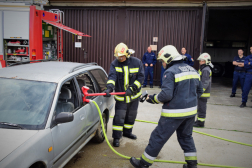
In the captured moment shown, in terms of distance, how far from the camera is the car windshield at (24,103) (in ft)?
9.14

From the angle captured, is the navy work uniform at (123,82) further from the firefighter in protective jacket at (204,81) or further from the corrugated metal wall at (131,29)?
the corrugated metal wall at (131,29)

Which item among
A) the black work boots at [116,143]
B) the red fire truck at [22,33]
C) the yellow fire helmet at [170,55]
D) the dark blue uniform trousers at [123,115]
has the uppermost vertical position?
the red fire truck at [22,33]

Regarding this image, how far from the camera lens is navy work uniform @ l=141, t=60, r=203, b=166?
3.23 m

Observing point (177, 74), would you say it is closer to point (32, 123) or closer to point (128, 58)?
point (128, 58)

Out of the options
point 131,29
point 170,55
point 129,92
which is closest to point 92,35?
point 131,29

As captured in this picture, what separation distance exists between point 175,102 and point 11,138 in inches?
82.2

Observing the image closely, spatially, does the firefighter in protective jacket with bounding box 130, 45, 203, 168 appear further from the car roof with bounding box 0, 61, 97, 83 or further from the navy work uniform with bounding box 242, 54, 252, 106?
the navy work uniform with bounding box 242, 54, 252, 106

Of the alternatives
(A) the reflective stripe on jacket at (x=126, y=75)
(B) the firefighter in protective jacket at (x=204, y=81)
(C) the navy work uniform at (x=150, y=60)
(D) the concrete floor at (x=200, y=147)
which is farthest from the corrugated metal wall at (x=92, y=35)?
(A) the reflective stripe on jacket at (x=126, y=75)

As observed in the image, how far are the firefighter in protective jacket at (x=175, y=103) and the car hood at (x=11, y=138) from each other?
1663 mm

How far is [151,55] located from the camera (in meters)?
10.3

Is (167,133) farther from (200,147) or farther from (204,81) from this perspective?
(204,81)

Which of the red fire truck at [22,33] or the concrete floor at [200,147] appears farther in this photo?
the red fire truck at [22,33]

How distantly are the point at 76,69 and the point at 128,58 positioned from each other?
1120 millimetres

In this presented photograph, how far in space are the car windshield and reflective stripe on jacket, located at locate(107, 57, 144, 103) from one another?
1492mm
